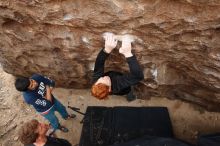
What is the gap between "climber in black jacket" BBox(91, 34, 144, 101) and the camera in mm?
4059

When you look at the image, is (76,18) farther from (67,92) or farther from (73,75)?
(67,92)

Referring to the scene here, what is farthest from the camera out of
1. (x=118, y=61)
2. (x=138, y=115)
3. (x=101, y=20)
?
(x=138, y=115)

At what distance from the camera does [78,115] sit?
18.3 feet

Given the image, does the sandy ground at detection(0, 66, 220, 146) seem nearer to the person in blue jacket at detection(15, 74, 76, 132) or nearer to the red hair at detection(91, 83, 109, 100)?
the person in blue jacket at detection(15, 74, 76, 132)

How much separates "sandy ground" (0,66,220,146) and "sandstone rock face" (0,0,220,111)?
0.50 ft

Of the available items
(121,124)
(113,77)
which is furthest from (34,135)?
(121,124)

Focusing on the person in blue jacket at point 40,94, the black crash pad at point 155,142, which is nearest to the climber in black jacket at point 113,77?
the black crash pad at point 155,142

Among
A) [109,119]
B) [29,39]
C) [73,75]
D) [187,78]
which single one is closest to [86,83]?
[73,75]

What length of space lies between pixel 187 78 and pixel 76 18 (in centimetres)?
176

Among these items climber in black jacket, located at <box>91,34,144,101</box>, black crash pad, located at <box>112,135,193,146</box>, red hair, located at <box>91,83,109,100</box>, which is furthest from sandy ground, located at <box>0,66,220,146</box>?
red hair, located at <box>91,83,109,100</box>

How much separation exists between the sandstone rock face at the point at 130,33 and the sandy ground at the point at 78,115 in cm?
15

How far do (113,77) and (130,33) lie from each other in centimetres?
63

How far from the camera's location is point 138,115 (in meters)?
5.02

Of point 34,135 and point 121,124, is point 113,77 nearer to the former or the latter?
point 121,124
